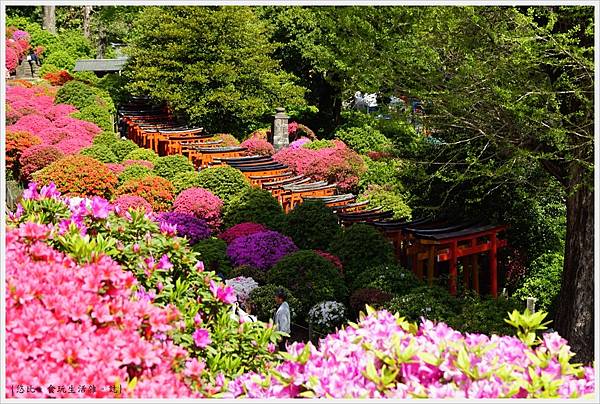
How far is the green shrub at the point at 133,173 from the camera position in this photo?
1611 centimetres

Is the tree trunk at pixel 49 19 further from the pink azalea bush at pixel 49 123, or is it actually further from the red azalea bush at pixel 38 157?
the red azalea bush at pixel 38 157

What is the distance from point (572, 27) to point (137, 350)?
6236mm

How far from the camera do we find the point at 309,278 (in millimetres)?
10164

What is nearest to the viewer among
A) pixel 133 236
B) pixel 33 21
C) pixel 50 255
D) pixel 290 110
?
pixel 50 255

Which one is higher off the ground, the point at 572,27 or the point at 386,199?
the point at 572,27

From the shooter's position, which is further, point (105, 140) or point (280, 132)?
point (280, 132)

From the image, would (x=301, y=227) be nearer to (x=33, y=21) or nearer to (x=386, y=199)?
(x=386, y=199)

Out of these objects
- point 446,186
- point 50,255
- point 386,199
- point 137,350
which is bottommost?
point 386,199

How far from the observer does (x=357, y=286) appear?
33.7 feet

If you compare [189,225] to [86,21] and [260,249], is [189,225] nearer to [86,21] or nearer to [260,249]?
[260,249]

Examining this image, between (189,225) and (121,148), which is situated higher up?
(121,148)

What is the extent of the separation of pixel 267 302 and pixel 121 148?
1031 cm

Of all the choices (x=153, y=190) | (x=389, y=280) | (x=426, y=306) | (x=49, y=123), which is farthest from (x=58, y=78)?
(x=426, y=306)

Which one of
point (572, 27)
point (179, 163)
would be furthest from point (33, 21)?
point (572, 27)
